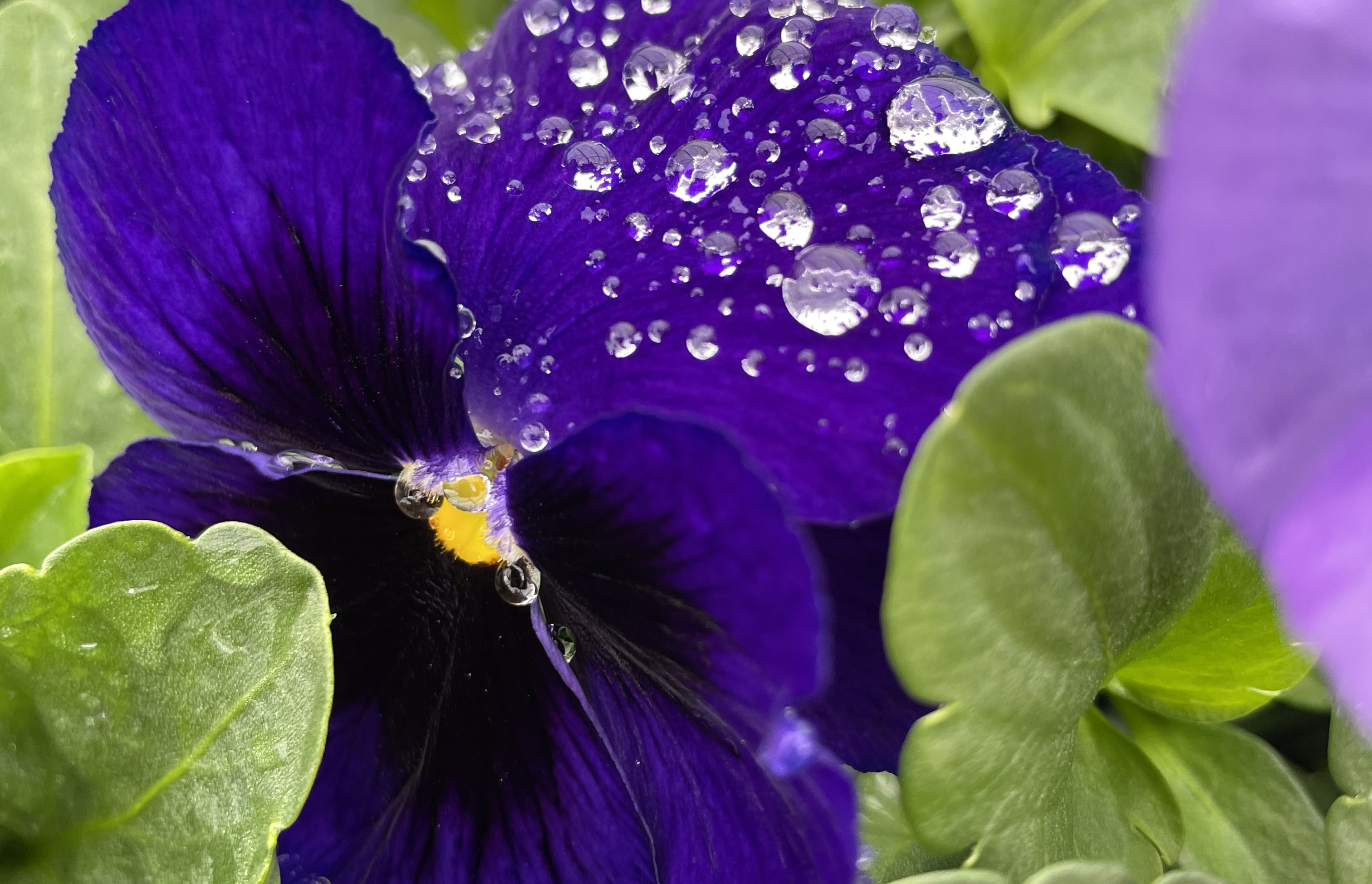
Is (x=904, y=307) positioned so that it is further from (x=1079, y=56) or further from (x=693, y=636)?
(x=1079, y=56)

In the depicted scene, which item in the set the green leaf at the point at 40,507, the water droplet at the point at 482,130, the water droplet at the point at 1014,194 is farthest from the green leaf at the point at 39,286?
the water droplet at the point at 1014,194

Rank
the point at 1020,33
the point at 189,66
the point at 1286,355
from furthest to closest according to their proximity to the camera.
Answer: the point at 1020,33
the point at 189,66
the point at 1286,355

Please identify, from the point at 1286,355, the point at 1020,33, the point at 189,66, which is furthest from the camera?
the point at 1020,33

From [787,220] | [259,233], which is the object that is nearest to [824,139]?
[787,220]

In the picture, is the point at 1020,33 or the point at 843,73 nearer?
the point at 843,73

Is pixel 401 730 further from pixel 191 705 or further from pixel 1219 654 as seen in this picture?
pixel 1219 654

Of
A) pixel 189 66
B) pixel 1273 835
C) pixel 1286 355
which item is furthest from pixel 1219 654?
pixel 189 66

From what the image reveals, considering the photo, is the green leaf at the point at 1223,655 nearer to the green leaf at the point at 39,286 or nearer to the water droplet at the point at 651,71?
the water droplet at the point at 651,71

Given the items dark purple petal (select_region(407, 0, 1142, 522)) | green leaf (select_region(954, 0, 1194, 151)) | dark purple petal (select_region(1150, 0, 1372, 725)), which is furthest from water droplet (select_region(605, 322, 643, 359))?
green leaf (select_region(954, 0, 1194, 151))
